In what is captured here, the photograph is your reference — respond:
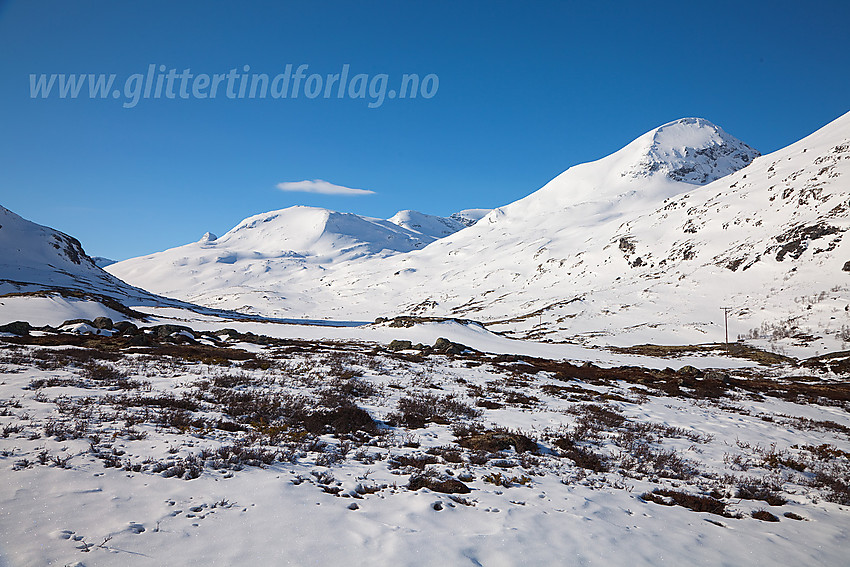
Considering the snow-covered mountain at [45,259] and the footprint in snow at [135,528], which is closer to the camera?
the footprint in snow at [135,528]

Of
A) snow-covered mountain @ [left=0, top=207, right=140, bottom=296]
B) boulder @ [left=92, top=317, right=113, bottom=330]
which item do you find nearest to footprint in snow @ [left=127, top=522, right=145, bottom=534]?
boulder @ [left=92, top=317, right=113, bottom=330]

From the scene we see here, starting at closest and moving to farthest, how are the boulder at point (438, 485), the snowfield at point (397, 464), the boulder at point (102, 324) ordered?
the snowfield at point (397, 464) → the boulder at point (438, 485) → the boulder at point (102, 324)

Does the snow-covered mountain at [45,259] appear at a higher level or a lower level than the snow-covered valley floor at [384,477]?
higher

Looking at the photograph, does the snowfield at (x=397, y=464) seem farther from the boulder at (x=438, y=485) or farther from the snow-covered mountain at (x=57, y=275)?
the snow-covered mountain at (x=57, y=275)

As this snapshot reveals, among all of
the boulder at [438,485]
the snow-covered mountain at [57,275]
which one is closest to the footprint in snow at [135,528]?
the boulder at [438,485]

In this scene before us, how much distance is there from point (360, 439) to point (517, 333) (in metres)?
107

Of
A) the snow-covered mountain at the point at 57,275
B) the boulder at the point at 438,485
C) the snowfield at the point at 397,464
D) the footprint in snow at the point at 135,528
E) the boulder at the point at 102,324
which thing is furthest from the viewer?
the snow-covered mountain at the point at 57,275

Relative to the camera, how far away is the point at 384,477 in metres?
9.23

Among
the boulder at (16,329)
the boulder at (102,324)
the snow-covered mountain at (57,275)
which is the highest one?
the snow-covered mountain at (57,275)

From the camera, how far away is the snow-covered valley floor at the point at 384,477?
618cm

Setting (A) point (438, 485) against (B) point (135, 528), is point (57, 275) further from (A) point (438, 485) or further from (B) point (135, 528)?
(A) point (438, 485)

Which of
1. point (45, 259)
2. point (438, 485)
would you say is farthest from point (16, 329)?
point (45, 259)

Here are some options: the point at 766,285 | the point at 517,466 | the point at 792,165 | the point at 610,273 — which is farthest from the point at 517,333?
the point at 792,165

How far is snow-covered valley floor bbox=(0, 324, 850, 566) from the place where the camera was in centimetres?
618
